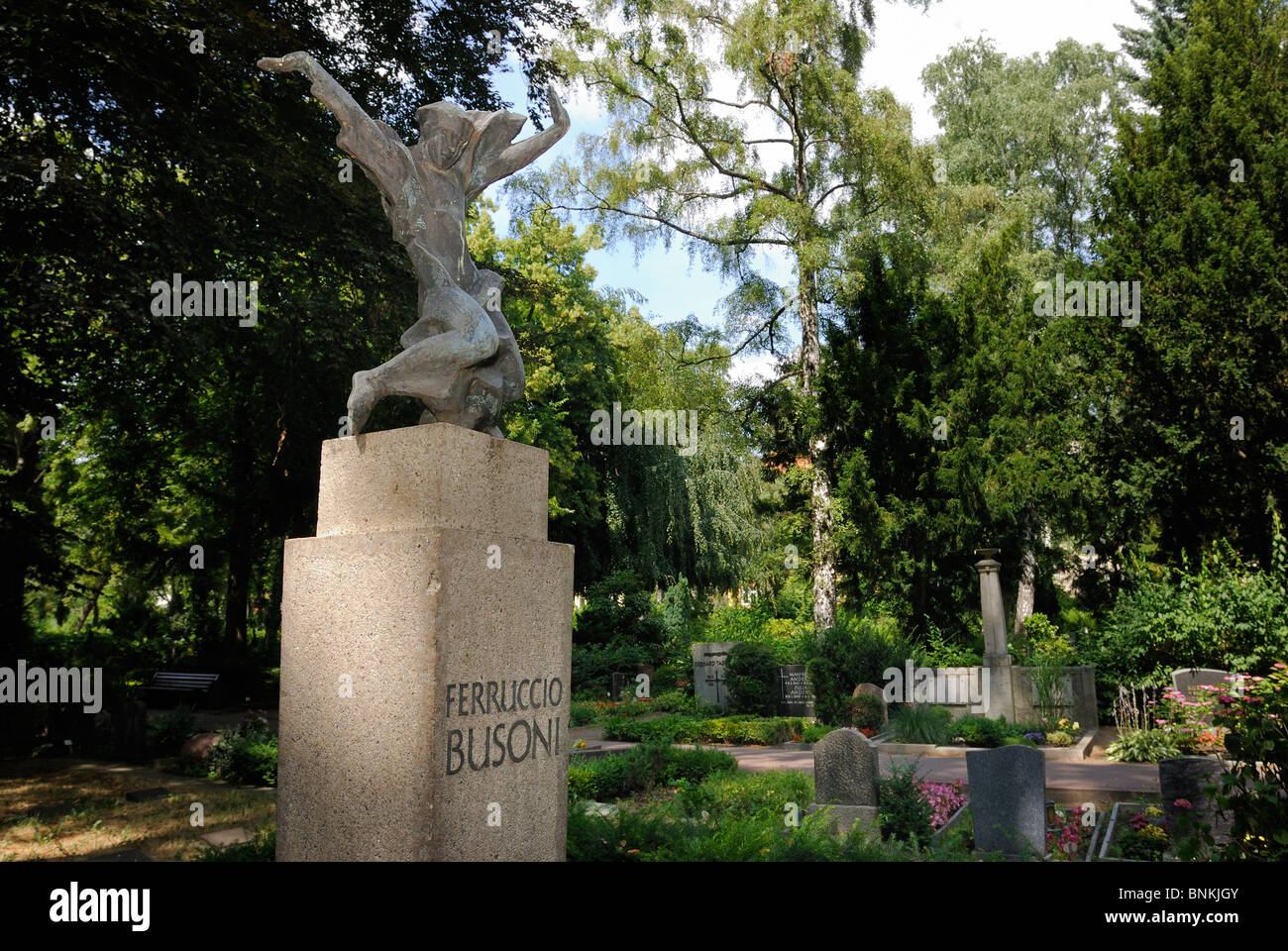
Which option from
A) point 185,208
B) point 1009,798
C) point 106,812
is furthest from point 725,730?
point 185,208

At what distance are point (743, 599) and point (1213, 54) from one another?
21.1 meters

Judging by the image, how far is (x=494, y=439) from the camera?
4336 mm

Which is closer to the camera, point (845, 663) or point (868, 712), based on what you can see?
point (868, 712)

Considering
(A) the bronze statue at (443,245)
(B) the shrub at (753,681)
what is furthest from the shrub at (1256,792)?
(B) the shrub at (753,681)

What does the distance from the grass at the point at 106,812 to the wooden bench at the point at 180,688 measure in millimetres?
6598

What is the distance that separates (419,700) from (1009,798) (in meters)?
5.43

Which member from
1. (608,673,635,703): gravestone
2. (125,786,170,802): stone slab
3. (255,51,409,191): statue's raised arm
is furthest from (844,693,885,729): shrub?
(255,51,409,191): statue's raised arm

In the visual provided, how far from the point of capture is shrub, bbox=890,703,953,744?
44.0ft

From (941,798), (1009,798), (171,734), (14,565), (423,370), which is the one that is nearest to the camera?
(423,370)

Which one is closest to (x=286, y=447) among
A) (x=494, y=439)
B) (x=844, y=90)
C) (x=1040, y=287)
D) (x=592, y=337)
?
(x=592, y=337)

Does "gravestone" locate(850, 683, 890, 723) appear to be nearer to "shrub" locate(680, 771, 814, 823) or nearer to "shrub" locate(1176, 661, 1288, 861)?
"shrub" locate(680, 771, 814, 823)

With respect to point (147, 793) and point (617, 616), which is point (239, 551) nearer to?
point (617, 616)

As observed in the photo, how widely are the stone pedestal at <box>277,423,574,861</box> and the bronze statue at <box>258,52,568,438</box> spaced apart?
0.33 meters

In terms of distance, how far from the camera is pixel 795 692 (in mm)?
16547
